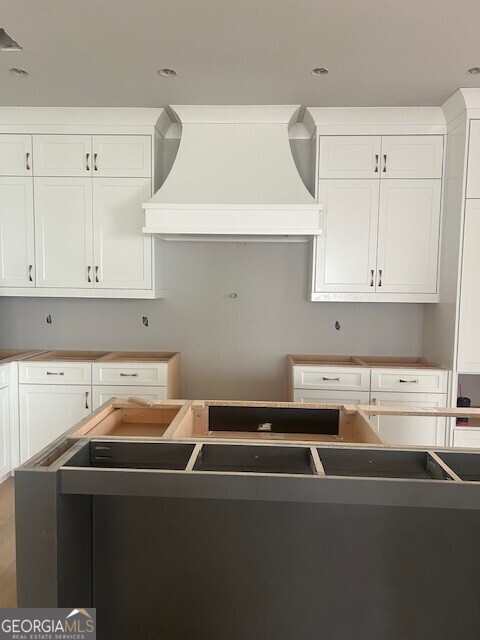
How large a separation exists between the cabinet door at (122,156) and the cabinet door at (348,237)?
1.26 metres

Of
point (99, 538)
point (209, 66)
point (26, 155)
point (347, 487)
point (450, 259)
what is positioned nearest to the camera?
point (347, 487)

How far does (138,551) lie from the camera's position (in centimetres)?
152

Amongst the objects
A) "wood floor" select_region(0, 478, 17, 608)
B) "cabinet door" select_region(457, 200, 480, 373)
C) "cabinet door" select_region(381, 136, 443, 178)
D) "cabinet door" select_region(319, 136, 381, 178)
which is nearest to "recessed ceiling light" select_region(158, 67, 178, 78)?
"cabinet door" select_region(319, 136, 381, 178)

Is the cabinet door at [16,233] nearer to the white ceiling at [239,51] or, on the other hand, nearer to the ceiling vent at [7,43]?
the white ceiling at [239,51]

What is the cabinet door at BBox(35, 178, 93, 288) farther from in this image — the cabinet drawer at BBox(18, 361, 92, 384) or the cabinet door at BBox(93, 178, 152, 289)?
the cabinet drawer at BBox(18, 361, 92, 384)

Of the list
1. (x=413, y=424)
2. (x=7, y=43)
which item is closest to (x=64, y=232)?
(x=7, y=43)

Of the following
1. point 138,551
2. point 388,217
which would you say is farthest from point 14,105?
point 138,551

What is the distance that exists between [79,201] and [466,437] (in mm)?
3116

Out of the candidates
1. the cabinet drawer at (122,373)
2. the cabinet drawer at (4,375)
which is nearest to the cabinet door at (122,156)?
the cabinet drawer at (122,373)

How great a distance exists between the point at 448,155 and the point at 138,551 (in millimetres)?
2991

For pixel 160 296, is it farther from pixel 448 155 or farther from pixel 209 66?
pixel 448 155

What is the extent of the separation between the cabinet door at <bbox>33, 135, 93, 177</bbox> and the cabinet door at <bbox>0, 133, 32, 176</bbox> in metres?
0.05

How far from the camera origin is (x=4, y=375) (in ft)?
9.57

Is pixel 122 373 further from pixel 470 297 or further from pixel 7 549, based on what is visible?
pixel 470 297
